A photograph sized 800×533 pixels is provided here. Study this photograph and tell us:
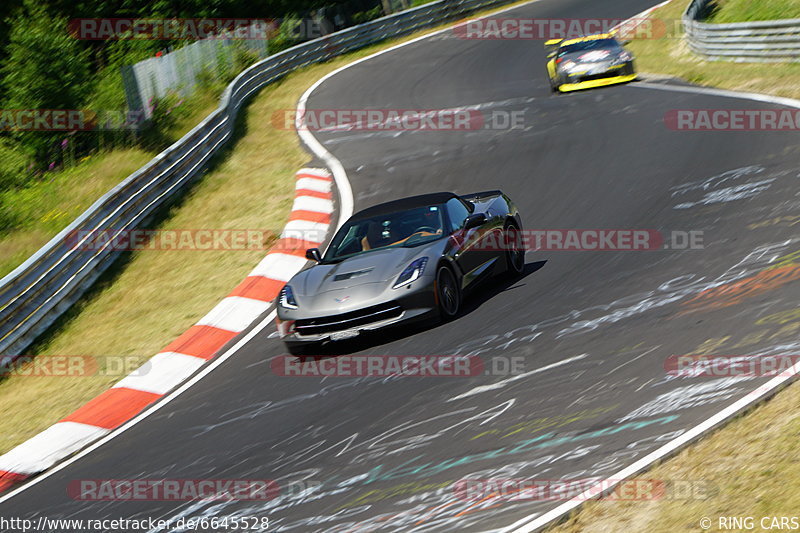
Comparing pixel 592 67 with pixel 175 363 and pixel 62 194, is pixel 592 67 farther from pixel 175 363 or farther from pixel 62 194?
pixel 175 363

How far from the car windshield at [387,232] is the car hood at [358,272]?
0.23 metres

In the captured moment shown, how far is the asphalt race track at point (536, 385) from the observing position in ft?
19.5

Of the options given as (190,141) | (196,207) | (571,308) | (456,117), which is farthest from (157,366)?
(456,117)

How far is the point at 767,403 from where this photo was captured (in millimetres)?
5777

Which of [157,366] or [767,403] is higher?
[767,403]

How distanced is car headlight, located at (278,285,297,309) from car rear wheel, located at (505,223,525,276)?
94.4 inches

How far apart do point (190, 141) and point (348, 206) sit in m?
4.01

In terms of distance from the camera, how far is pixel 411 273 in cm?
895

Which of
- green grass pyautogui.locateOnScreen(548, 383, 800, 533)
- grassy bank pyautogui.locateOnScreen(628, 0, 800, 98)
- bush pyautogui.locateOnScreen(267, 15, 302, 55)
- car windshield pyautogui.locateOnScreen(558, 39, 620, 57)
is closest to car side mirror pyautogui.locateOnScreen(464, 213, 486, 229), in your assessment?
green grass pyautogui.locateOnScreen(548, 383, 800, 533)

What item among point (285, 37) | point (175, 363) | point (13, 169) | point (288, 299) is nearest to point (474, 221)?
point (288, 299)

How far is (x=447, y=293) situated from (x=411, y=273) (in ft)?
1.64

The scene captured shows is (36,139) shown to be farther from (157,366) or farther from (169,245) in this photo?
(157,366)

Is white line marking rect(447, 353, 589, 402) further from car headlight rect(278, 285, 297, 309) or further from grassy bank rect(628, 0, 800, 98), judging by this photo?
grassy bank rect(628, 0, 800, 98)

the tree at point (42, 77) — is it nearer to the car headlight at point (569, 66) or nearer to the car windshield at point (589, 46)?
the car headlight at point (569, 66)
